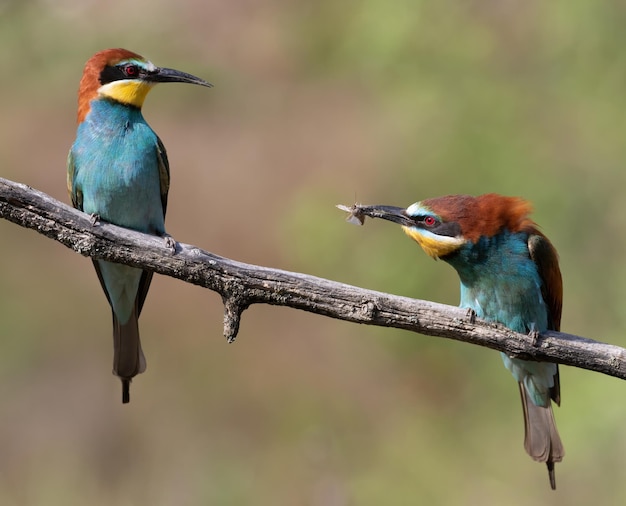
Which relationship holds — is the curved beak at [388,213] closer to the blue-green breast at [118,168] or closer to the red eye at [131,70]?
the blue-green breast at [118,168]

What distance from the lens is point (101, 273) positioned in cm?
333

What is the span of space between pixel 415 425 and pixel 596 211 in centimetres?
158

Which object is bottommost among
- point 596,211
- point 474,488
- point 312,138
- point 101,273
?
point 474,488

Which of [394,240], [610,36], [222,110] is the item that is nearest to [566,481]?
[394,240]

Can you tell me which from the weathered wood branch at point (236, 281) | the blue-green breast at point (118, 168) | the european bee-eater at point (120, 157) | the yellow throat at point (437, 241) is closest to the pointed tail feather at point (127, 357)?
the european bee-eater at point (120, 157)

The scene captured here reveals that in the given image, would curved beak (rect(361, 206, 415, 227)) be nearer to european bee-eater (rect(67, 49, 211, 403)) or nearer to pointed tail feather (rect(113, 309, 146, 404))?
european bee-eater (rect(67, 49, 211, 403))

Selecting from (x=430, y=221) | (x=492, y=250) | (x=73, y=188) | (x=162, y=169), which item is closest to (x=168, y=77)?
(x=162, y=169)

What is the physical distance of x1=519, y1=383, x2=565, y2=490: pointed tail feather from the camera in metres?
3.26

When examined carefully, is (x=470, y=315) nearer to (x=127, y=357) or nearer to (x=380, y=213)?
(x=380, y=213)

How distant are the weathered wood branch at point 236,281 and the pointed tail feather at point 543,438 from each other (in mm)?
715

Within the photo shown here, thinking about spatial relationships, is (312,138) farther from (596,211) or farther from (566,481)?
(566,481)

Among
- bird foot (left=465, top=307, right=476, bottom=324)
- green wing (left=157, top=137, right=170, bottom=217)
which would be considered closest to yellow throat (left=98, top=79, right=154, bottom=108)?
green wing (left=157, top=137, right=170, bottom=217)

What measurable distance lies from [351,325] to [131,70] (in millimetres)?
3179

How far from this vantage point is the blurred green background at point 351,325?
473cm
